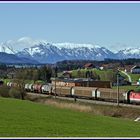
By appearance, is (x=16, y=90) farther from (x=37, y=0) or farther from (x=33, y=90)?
(x=37, y=0)

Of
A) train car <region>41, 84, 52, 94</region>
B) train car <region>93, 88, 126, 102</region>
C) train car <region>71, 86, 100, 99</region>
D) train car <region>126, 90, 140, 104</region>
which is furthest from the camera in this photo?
train car <region>41, 84, 52, 94</region>

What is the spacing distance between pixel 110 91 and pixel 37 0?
6429cm

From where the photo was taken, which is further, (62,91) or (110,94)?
(62,91)


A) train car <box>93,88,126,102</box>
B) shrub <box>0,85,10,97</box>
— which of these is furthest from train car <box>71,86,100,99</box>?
shrub <box>0,85,10,97</box>

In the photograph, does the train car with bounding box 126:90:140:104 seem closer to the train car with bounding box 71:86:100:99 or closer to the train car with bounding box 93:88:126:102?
the train car with bounding box 93:88:126:102

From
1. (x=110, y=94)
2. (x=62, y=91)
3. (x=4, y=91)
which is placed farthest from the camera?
(x=62, y=91)

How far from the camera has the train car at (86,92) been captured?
91688 mm

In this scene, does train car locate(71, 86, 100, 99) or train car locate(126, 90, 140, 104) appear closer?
train car locate(126, 90, 140, 104)

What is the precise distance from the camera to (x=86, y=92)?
95750 millimetres

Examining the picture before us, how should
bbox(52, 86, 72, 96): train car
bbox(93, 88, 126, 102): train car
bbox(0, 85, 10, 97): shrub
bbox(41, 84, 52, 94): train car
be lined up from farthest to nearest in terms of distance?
bbox(41, 84, 52, 94): train car
bbox(52, 86, 72, 96): train car
bbox(0, 85, 10, 97): shrub
bbox(93, 88, 126, 102): train car

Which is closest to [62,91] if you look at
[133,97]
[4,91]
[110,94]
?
[4,91]

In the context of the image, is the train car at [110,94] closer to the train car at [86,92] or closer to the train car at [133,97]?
the train car at [133,97]

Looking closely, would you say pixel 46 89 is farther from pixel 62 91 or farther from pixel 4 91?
pixel 4 91

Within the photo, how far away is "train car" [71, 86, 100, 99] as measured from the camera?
3610 inches
